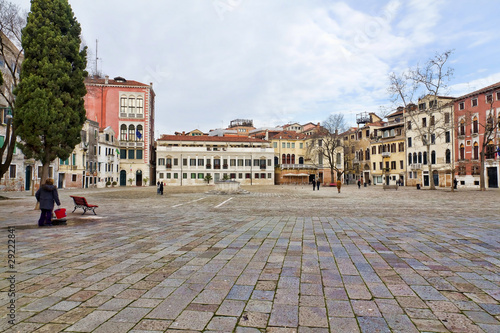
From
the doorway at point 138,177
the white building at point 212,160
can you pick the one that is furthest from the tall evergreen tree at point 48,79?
the white building at point 212,160

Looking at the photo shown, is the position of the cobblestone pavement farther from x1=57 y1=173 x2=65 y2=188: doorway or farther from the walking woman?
x1=57 y1=173 x2=65 y2=188: doorway

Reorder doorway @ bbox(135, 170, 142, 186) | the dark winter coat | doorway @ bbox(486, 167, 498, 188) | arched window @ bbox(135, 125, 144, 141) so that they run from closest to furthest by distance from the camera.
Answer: the dark winter coat, doorway @ bbox(486, 167, 498, 188), arched window @ bbox(135, 125, 144, 141), doorway @ bbox(135, 170, 142, 186)

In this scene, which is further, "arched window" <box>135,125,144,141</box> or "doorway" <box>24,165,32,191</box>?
"arched window" <box>135,125,144,141</box>

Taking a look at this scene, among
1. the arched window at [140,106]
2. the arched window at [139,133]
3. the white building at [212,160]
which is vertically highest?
the arched window at [140,106]

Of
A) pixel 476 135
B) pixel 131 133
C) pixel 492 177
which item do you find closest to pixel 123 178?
pixel 131 133

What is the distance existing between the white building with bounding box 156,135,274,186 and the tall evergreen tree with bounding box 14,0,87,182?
160 ft

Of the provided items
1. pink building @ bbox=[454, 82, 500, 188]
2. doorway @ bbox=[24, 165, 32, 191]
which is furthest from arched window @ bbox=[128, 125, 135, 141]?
pink building @ bbox=[454, 82, 500, 188]

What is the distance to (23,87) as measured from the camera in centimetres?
1446

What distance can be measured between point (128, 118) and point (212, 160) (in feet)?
58.1

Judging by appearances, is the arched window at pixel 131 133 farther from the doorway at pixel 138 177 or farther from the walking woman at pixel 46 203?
the walking woman at pixel 46 203

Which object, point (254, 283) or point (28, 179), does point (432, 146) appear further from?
point (254, 283)

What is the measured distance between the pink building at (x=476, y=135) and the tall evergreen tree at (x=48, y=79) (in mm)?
42175

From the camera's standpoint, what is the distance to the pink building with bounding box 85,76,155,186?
59906mm

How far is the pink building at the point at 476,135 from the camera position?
41781 millimetres
